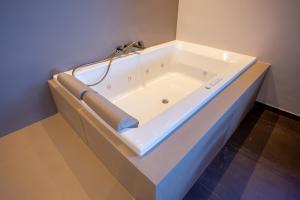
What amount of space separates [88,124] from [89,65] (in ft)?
2.47

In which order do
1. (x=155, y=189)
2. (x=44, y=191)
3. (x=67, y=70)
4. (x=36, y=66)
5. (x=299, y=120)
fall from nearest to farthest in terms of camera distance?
1. (x=155, y=189)
2. (x=44, y=191)
3. (x=36, y=66)
4. (x=67, y=70)
5. (x=299, y=120)

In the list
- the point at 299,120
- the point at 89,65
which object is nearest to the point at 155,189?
the point at 89,65

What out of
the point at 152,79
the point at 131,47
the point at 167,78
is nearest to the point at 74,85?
the point at 131,47

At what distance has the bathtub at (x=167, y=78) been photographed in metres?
1.23

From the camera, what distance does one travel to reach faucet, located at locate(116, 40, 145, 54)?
5.98ft

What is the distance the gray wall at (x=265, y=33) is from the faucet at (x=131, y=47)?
2.58 feet

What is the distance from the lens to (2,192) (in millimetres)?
1069

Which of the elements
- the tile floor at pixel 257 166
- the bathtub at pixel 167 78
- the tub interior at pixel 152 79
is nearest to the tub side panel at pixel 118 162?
the bathtub at pixel 167 78

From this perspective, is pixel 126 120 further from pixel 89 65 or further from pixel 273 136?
pixel 273 136

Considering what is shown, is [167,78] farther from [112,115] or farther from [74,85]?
[112,115]

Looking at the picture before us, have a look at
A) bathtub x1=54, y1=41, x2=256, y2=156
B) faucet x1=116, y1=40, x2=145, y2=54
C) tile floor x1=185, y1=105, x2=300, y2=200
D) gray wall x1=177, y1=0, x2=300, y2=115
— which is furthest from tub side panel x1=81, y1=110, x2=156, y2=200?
gray wall x1=177, y1=0, x2=300, y2=115

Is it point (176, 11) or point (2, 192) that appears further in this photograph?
point (176, 11)

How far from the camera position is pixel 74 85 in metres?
1.19

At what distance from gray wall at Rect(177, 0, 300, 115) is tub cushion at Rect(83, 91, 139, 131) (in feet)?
5.33
